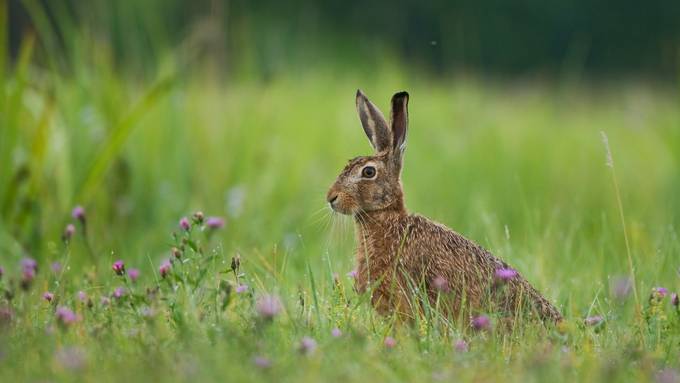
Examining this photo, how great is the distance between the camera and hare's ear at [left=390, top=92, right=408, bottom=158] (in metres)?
4.26

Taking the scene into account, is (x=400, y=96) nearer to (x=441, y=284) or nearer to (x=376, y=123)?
(x=376, y=123)

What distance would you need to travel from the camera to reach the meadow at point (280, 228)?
3.16m

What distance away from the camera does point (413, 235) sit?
4109mm

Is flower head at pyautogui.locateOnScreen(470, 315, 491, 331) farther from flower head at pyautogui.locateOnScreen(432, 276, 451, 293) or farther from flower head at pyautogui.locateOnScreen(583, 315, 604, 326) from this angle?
flower head at pyautogui.locateOnScreen(583, 315, 604, 326)

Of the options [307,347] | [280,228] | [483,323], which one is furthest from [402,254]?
[280,228]

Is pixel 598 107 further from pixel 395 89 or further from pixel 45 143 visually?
pixel 45 143

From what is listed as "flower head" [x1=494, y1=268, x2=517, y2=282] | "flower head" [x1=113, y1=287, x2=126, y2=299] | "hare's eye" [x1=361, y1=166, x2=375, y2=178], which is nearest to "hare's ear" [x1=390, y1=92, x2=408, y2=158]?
"hare's eye" [x1=361, y1=166, x2=375, y2=178]

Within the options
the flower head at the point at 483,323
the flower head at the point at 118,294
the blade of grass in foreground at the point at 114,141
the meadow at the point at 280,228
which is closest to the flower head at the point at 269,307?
the meadow at the point at 280,228

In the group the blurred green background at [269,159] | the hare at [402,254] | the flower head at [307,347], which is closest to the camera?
the flower head at [307,347]

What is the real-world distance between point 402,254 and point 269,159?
388 centimetres

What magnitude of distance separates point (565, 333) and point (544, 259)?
1281 mm

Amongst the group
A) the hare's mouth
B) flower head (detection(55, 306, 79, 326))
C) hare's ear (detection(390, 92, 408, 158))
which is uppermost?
hare's ear (detection(390, 92, 408, 158))

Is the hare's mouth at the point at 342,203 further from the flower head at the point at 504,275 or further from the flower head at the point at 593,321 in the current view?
the flower head at the point at 593,321

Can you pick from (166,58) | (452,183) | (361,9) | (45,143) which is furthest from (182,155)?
(361,9)
